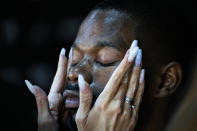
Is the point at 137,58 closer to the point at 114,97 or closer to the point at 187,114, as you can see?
the point at 114,97

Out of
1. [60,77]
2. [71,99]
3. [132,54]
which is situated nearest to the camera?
[132,54]

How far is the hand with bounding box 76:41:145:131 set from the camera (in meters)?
0.85

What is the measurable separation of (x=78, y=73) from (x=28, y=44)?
1.20ft

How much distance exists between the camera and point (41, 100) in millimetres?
929

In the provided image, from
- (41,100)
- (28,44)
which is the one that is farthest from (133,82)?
(28,44)

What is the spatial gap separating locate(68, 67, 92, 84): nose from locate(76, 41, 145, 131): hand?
9cm

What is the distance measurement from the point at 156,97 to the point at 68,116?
0.27m

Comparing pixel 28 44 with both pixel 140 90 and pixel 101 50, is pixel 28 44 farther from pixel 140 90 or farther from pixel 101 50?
pixel 140 90

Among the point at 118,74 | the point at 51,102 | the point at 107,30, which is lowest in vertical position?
the point at 51,102

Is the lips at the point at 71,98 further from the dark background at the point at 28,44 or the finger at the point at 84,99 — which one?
the dark background at the point at 28,44

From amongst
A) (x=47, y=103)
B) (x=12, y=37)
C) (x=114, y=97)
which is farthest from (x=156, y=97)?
(x=12, y=37)

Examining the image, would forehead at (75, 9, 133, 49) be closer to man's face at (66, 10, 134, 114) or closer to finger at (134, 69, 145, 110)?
man's face at (66, 10, 134, 114)

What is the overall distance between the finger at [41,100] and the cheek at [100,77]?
147 mm

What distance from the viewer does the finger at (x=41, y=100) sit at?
0.92 m
